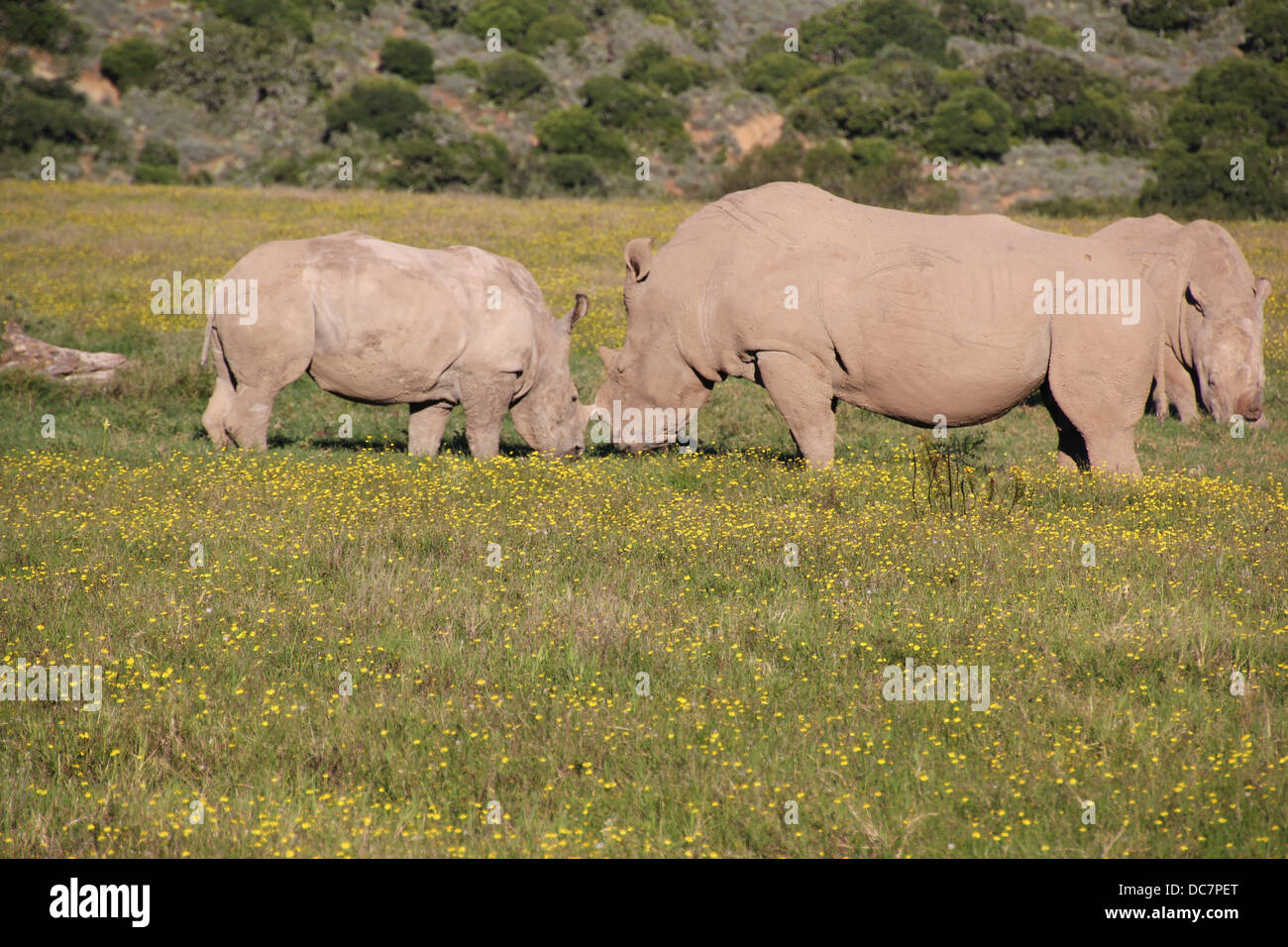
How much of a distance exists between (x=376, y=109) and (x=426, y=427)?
47347 mm

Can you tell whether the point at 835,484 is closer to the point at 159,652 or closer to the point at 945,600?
the point at 945,600

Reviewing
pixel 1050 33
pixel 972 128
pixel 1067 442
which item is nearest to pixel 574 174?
pixel 972 128

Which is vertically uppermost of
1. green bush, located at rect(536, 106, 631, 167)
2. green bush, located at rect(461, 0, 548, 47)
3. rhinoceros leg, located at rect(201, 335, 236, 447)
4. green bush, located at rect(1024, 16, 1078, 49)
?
green bush, located at rect(1024, 16, 1078, 49)

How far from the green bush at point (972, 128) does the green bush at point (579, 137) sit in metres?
13.0

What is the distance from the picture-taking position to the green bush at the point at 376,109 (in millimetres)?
55094

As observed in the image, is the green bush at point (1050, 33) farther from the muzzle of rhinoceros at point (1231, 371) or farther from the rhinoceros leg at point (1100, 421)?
the rhinoceros leg at point (1100, 421)

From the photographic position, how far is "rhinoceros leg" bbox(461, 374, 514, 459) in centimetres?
1172

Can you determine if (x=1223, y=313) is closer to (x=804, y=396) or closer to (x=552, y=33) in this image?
(x=804, y=396)

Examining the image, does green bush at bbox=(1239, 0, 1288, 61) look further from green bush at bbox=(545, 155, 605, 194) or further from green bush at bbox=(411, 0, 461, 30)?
green bush at bbox=(411, 0, 461, 30)

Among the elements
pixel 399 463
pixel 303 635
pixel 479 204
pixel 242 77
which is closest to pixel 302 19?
pixel 242 77

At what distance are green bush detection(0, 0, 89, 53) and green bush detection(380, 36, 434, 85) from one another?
1524 centimetres

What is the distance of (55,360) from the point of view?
15.6 meters

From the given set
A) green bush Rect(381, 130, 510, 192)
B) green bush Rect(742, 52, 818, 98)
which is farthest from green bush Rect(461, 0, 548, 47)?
green bush Rect(381, 130, 510, 192)

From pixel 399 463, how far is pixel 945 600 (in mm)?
5646
